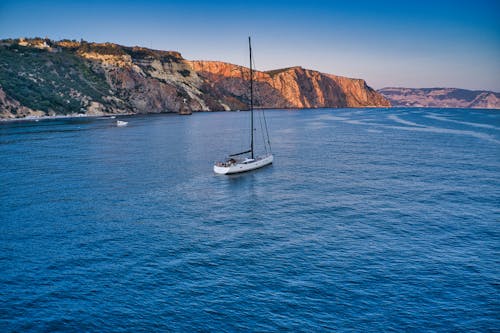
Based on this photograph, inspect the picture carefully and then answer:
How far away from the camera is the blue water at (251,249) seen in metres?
25.8

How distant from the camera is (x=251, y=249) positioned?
120 ft

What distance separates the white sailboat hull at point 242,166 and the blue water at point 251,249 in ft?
6.67

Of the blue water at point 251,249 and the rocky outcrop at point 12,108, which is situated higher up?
the rocky outcrop at point 12,108

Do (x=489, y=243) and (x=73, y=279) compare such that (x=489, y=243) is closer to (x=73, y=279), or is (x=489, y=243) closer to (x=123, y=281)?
(x=123, y=281)

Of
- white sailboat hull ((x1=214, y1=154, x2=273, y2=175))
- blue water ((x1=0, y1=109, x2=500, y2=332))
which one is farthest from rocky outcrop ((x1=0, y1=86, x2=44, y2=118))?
white sailboat hull ((x1=214, y1=154, x2=273, y2=175))

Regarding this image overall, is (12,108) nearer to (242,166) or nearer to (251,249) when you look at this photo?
(242,166)

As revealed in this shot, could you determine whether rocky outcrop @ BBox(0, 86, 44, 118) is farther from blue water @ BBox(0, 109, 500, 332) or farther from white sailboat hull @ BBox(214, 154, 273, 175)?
white sailboat hull @ BBox(214, 154, 273, 175)

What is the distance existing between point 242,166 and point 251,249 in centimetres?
3737

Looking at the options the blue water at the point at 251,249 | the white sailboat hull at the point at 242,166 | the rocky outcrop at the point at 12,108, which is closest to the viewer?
the blue water at the point at 251,249

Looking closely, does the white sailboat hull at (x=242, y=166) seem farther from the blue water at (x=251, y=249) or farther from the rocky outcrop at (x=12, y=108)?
the rocky outcrop at (x=12, y=108)

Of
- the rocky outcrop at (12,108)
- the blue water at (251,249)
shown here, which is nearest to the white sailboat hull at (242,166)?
the blue water at (251,249)

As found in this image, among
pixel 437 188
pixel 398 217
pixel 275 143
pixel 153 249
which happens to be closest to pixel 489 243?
pixel 398 217

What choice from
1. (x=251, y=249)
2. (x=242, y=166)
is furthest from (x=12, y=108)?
(x=251, y=249)

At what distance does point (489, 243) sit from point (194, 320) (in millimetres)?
30038
